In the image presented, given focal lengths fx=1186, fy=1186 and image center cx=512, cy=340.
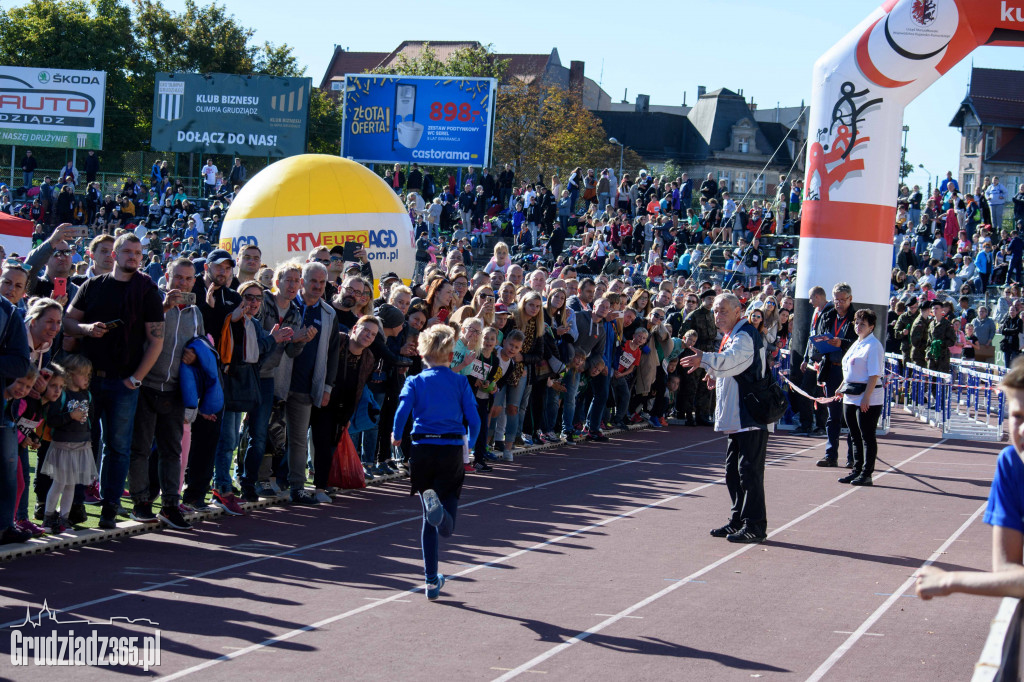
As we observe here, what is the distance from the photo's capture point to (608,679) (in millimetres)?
6188

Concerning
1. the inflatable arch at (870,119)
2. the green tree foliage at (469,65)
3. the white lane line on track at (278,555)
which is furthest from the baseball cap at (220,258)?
the green tree foliage at (469,65)

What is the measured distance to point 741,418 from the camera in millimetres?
9875

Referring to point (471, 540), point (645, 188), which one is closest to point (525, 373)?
point (471, 540)

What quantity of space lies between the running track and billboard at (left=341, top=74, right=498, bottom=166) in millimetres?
26071

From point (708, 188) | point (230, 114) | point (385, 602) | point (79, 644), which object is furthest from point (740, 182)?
point (79, 644)

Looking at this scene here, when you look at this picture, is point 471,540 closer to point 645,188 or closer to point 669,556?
point 669,556

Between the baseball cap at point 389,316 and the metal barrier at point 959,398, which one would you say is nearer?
the baseball cap at point 389,316

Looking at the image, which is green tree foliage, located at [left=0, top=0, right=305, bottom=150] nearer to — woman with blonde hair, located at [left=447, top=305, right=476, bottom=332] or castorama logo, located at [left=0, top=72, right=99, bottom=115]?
castorama logo, located at [left=0, top=72, right=99, bottom=115]

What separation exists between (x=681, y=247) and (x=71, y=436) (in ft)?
81.4

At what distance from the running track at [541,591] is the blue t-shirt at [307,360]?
1125 millimetres

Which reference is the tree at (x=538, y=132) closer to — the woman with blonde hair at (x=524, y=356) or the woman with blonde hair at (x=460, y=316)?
the woman with blonde hair at (x=524, y=356)

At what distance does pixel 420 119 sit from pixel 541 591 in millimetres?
30395

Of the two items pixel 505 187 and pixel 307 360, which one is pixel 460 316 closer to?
pixel 307 360

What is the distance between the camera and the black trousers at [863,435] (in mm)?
13000
